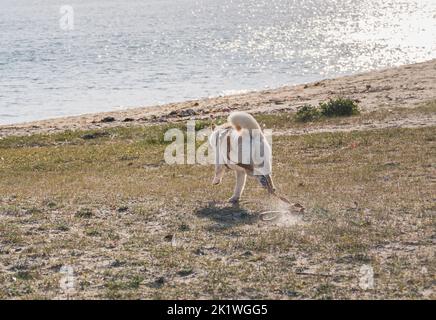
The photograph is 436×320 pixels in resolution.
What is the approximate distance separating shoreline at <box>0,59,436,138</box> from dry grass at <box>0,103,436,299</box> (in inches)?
337

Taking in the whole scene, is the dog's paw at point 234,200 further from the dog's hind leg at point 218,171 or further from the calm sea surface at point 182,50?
the calm sea surface at point 182,50

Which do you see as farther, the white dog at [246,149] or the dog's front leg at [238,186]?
the dog's front leg at [238,186]

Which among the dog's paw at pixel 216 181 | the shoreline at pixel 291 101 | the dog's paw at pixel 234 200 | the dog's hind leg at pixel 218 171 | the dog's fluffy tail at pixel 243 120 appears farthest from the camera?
the shoreline at pixel 291 101

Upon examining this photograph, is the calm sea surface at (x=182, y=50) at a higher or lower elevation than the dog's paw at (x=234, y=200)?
higher

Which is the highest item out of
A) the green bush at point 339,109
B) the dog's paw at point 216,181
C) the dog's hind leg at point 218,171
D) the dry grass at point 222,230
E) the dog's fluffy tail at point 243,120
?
the dog's fluffy tail at point 243,120

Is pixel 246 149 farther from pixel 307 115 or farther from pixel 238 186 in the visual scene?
pixel 307 115

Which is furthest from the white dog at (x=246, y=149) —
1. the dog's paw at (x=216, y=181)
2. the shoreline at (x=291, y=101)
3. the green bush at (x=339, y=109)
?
the shoreline at (x=291, y=101)

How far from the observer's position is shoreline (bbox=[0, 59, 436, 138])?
25.0m

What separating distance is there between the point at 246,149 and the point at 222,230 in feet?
5.19

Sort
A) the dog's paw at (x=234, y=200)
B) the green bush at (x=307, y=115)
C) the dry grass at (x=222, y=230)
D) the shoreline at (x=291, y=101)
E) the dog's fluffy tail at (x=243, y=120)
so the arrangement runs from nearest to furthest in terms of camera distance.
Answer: the dry grass at (x=222, y=230) → the dog's fluffy tail at (x=243, y=120) → the dog's paw at (x=234, y=200) → the green bush at (x=307, y=115) → the shoreline at (x=291, y=101)

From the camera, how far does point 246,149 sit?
36.6 feet

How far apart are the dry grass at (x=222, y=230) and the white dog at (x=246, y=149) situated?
0.52 m

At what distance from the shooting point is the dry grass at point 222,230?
7945 mm

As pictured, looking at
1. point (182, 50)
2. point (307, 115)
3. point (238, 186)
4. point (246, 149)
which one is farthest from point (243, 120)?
point (182, 50)
